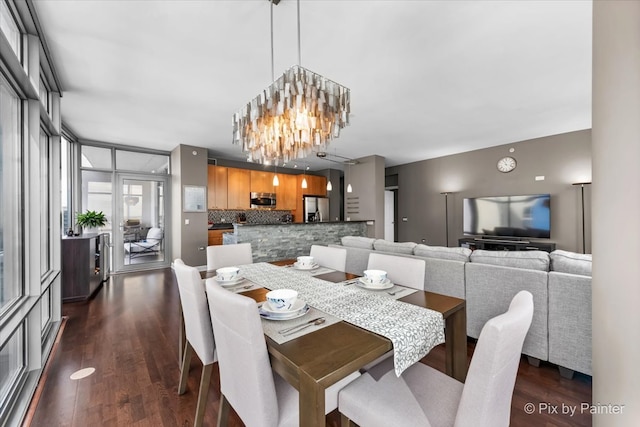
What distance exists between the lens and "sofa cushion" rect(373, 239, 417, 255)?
291cm

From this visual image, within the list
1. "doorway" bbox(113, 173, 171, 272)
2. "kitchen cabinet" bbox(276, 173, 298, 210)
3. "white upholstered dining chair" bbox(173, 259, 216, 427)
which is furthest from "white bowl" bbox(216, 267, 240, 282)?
"kitchen cabinet" bbox(276, 173, 298, 210)

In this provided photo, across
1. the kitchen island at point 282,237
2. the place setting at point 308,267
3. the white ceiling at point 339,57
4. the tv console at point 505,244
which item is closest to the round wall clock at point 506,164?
the white ceiling at point 339,57

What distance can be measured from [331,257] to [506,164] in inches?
197

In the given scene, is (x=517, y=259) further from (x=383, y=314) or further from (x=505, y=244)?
(x=505, y=244)

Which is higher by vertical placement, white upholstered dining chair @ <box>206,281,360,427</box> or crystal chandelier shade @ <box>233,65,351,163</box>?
crystal chandelier shade @ <box>233,65,351,163</box>

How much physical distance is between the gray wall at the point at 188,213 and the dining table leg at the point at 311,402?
16.9ft

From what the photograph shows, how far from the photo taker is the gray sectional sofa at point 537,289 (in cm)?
186

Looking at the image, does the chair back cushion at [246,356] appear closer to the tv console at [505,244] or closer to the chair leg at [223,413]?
the chair leg at [223,413]

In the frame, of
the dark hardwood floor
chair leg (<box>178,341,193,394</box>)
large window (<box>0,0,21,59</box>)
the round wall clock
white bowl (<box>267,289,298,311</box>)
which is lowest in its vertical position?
the dark hardwood floor

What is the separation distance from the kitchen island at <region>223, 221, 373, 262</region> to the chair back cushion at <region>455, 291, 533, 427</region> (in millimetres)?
3965

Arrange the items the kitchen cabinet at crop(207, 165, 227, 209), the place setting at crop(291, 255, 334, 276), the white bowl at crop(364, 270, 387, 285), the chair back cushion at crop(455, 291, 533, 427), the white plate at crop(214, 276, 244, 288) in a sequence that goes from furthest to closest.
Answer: the kitchen cabinet at crop(207, 165, 227, 209), the place setting at crop(291, 255, 334, 276), the white plate at crop(214, 276, 244, 288), the white bowl at crop(364, 270, 387, 285), the chair back cushion at crop(455, 291, 533, 427)

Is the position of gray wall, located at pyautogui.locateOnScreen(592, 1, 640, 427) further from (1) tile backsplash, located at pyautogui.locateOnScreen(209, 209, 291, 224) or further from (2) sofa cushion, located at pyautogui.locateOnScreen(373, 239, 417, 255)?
(1) tile backsplash, located at pyautogui.locateOnScreen(209, 209, 291, 224)

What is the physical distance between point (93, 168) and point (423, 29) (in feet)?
19.0

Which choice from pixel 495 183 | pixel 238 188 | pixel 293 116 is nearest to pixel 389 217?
pixel 495 183
